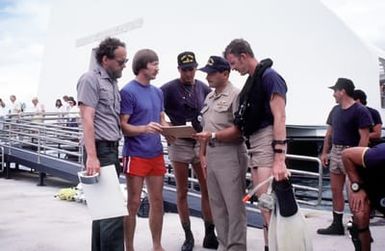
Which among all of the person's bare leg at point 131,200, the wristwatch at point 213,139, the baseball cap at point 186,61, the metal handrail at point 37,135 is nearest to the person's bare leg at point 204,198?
the wristwatch at point 213,139

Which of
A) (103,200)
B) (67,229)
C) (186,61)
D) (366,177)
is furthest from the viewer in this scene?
(67,229)

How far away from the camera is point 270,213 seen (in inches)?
122

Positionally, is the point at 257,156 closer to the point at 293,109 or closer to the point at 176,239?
the point at 176,239

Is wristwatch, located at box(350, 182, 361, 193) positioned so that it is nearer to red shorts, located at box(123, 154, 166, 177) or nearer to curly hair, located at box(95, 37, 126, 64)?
red shorts, located at box(123, 154, 166, 177)

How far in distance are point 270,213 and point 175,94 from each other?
144cm

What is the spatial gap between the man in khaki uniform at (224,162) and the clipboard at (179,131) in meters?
0.07

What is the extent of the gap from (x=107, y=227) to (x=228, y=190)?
89 centimetres

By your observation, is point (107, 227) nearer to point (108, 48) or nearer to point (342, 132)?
point (108, 48)

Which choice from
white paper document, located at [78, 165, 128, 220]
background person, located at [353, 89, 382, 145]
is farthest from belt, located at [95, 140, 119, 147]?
background person, located at [353, 89, 382, 145]

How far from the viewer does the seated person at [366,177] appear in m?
2.54

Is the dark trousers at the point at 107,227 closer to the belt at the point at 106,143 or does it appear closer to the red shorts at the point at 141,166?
the belt at the point at 106,143

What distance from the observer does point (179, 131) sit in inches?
135

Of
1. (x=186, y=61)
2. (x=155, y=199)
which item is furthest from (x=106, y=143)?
(x=186, y=61)

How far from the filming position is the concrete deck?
4164mm
